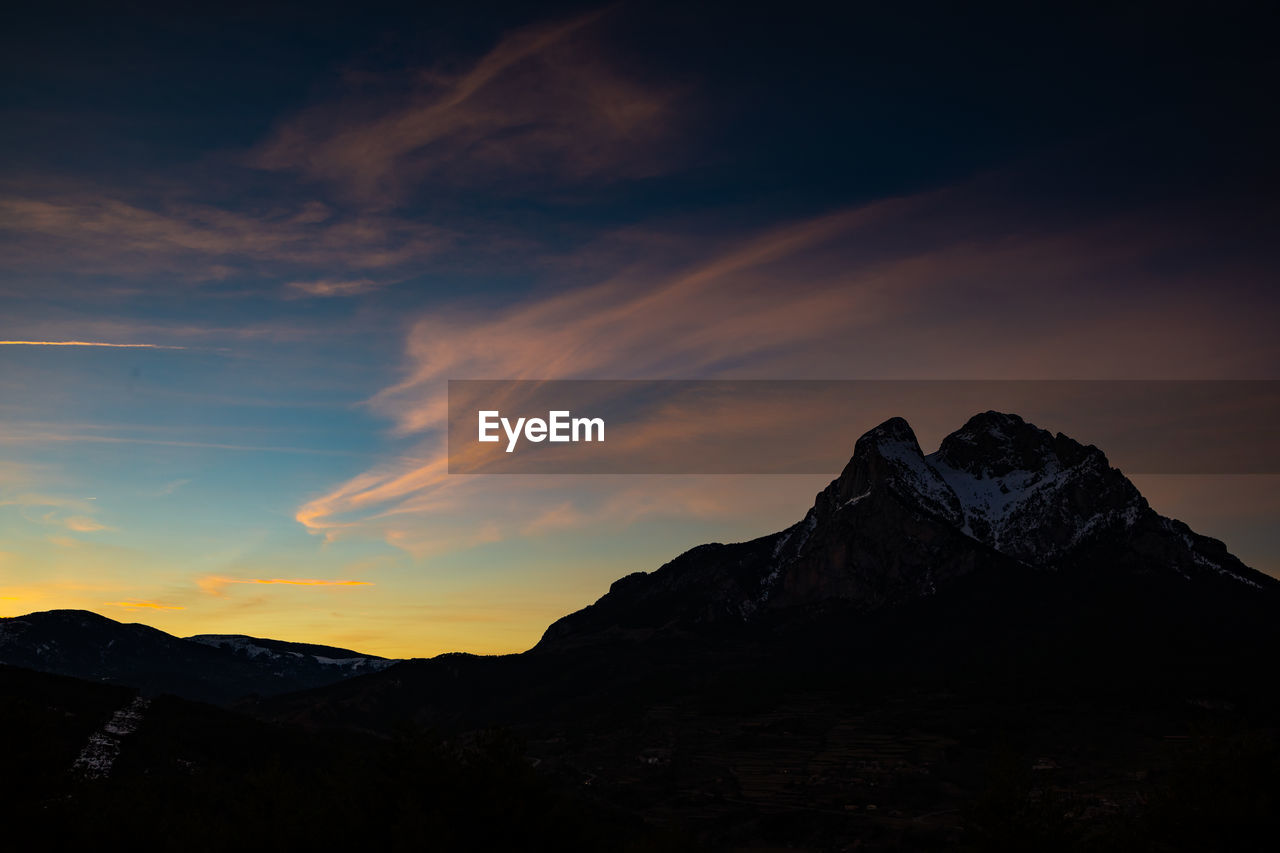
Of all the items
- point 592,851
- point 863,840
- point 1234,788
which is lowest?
point 863,840

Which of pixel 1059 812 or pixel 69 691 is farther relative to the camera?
pixel 69 691

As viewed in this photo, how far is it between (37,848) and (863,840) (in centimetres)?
17118

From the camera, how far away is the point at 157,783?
12438 centimetres

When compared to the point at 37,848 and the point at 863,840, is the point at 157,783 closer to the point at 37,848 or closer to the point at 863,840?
the point at 37,848

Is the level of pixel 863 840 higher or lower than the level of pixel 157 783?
lower

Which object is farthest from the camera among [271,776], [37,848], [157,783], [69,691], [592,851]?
[69,691]

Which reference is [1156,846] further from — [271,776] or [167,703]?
[167,703]

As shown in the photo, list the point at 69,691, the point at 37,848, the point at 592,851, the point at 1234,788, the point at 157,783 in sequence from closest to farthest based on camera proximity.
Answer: the point at 37,848
the point at 1234,788
the point at 592,851
the point at 157,783
the point at 69,691

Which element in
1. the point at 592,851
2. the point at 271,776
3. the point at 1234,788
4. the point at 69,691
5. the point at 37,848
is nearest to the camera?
the point at 37,848

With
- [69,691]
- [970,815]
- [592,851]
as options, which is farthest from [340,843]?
Answer: [69,691]

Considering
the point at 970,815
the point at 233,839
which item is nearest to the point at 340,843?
the point at 233,839

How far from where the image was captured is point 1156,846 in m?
72.1

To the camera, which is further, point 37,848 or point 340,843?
point 340,843

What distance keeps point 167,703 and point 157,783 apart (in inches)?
3236
